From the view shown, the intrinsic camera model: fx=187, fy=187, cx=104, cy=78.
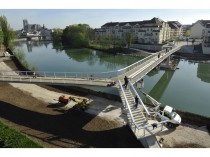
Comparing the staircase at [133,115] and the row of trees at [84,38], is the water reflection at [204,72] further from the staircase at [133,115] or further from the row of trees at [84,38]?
the staircase at [133,115]

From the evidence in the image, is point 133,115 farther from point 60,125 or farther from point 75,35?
point 75,35

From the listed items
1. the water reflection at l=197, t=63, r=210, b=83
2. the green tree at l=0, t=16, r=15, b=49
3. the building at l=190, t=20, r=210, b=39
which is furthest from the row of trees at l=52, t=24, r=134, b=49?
the building at l=190, t=20, r=210, b=39

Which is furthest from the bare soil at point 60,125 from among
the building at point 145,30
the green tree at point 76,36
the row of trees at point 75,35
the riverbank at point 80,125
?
the row of trees at point 75,35

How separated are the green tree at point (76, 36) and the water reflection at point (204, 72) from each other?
4837cm

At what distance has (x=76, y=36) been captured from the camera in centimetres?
8312

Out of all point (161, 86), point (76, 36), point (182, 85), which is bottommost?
point (161, 86)

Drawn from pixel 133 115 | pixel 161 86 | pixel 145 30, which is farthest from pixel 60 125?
pixel 145 30

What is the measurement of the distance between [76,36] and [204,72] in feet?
185

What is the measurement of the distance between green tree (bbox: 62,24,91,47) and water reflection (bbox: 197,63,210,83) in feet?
159

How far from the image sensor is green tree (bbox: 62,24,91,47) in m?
82.0

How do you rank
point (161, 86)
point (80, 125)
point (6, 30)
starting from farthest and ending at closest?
point (6, 30), point (161, 86), point (80, 125)

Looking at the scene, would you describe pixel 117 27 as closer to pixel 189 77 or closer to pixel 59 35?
pixel 59 35

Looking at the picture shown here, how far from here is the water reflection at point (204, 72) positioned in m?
38.5

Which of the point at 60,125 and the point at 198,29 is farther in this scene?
the point at 198,29
